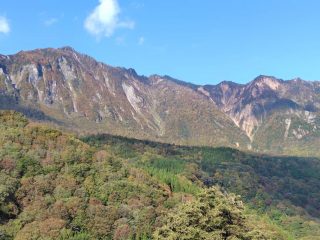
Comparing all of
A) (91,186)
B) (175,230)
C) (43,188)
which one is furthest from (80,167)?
(175,230)

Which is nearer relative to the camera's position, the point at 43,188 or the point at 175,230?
the point at 175,230

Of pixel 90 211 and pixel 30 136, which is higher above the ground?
pixel 30 136

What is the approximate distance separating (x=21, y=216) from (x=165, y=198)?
168 feet

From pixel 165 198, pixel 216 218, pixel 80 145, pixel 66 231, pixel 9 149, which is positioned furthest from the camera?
pixel 80 145

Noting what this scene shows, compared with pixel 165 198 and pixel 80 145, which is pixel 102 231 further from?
pixel 80 145

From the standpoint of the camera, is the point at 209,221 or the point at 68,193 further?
the point at 68,193

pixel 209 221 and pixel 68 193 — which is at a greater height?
pixel 209 221

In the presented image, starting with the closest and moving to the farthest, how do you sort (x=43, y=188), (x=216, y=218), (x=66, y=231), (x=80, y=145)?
(x=216, y=218) → (x=66, y=231) → (x=43, y=188) → (x=80, y=145)

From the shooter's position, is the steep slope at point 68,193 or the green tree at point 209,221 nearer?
the green tree at point 209,221

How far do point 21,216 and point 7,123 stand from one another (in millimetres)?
59577

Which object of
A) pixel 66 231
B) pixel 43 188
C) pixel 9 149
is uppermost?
pixel 9 149

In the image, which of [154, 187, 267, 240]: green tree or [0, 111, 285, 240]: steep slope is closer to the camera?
[154, 187, 267, 240]: green tree

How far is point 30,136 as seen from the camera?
166 m

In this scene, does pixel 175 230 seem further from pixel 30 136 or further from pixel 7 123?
pixel 7 123
